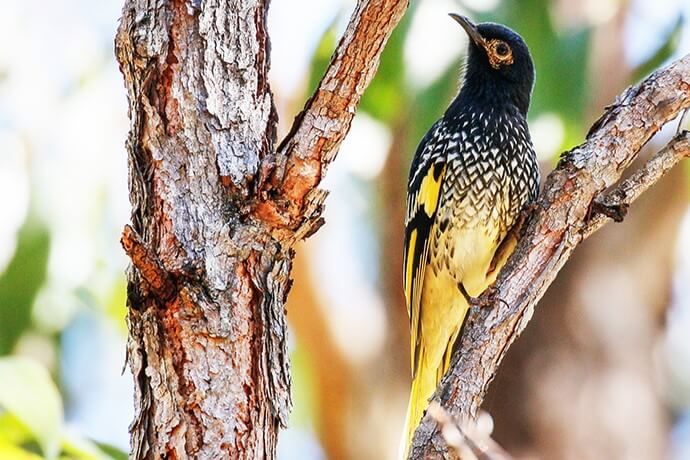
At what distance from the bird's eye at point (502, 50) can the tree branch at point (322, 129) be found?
193 centimetres

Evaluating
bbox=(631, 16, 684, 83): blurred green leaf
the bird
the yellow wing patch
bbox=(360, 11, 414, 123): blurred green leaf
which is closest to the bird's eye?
the bird

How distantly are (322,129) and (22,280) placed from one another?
3.01 m

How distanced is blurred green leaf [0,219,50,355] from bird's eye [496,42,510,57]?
7.32 feet

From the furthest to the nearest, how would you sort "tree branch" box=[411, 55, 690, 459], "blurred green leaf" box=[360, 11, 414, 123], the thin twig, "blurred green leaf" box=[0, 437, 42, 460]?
"blurred green leaf" box=[360, 11, 414, 123] < "blurred green leaf" box=[0, 437, 42, 460] < "tree branch" box=[411, 55, 690, 459] < the thin twig

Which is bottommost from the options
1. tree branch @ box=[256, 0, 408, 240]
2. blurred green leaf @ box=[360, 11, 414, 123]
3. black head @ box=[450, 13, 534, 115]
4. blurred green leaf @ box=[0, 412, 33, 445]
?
tree branch @ box=[256, 0, 408, 240]

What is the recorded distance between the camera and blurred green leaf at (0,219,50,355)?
4.81 m

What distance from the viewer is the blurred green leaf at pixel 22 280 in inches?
189

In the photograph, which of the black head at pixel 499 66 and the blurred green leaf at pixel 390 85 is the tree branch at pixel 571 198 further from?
the blurred green leaf at pixel 390 85

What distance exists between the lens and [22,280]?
4844 millimetres

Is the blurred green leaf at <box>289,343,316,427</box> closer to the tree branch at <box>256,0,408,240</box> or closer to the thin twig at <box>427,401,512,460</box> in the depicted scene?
the tree branch at <box>256,0,408,240</box>

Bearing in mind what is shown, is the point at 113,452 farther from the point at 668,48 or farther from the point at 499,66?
the point at 668,48

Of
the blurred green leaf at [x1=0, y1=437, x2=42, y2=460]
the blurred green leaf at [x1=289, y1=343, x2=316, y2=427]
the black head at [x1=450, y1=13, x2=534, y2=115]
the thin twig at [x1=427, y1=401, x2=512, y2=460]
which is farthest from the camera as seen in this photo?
the blurred green leaf at [x1=289, y1=343, x2=316, y2=427]

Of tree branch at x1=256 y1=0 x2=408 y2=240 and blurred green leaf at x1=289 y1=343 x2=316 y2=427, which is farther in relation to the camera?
blurred green leaf at x1=289 y1=343 x2=316 y2=427

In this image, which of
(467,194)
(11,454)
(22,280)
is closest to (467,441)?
(11,454)
